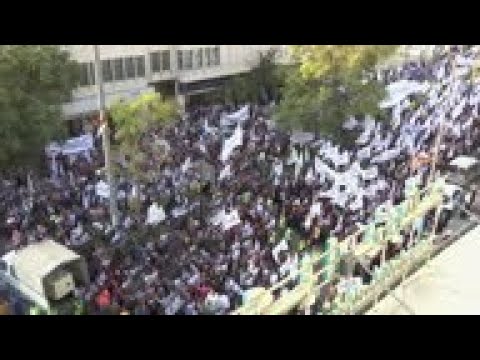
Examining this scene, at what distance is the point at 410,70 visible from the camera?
709 inches

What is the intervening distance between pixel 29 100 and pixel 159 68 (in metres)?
6.90

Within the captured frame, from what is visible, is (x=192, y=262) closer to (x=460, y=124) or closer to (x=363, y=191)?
(x=363, y=191)

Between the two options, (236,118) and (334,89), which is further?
(236,118)

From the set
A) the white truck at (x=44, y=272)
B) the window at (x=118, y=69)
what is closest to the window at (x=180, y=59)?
the window at (x=118, y=69)

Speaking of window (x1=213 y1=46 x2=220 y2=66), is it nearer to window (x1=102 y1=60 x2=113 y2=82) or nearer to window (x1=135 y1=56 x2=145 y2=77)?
window (x1=135 y1=56 x2=145 y2=77)

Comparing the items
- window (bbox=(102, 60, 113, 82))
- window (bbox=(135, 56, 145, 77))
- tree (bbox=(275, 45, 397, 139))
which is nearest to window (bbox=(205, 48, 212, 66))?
window (bbox=(135, 56, 145, 77))

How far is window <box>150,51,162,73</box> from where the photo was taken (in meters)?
20.7

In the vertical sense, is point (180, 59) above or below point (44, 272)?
above

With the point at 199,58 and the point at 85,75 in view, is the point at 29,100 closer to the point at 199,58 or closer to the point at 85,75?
the point at 85,75

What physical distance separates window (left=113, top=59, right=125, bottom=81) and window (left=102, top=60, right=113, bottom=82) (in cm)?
17

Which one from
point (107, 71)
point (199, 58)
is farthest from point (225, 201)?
point (199, 58)

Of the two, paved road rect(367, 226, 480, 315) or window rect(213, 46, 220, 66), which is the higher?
window rect(213, 46, 220, 66)

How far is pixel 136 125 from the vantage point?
14891 millimetres

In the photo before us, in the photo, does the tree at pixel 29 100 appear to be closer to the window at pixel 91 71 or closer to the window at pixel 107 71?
the window at pixel 91 71
